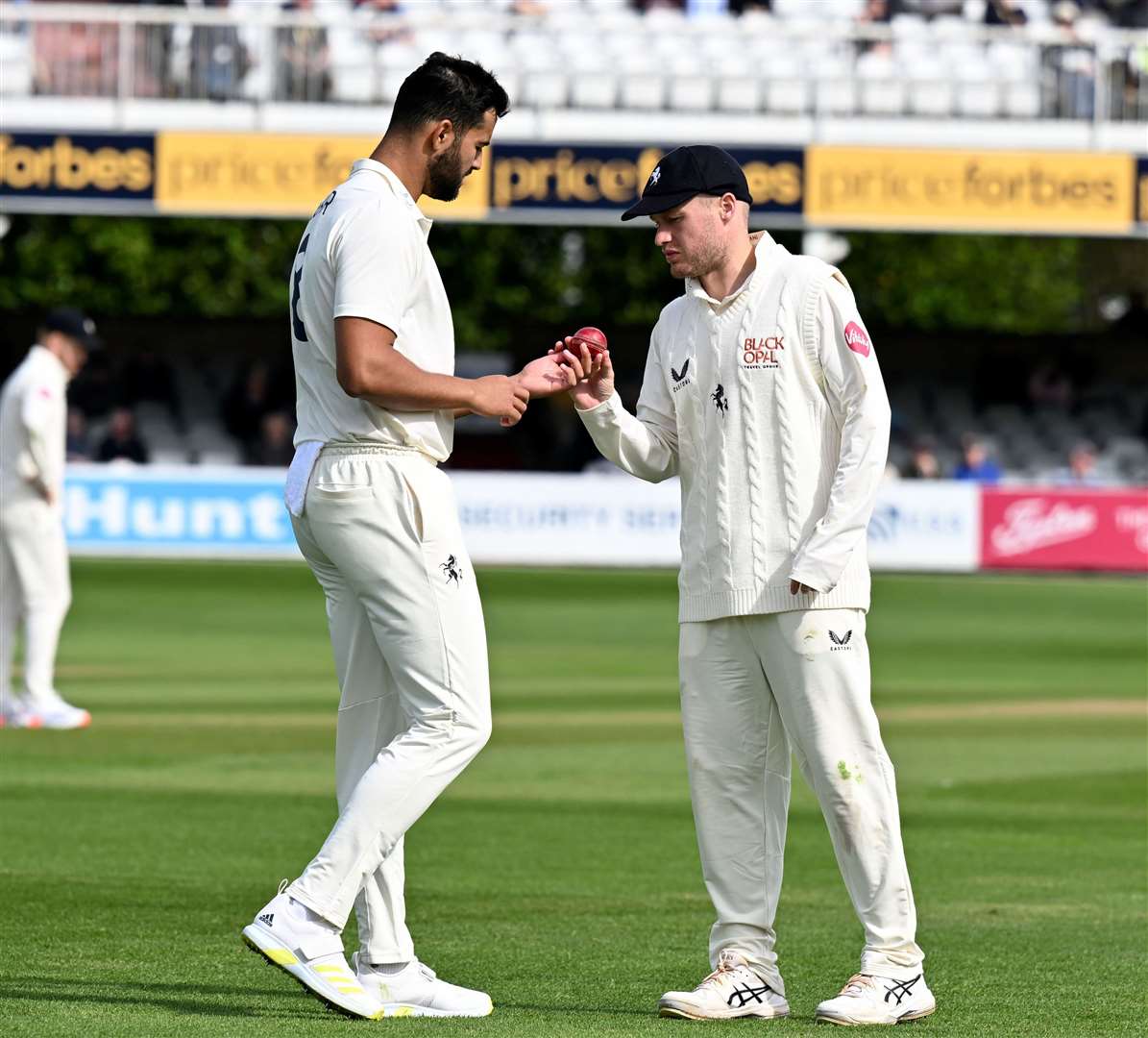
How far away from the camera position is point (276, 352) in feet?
127

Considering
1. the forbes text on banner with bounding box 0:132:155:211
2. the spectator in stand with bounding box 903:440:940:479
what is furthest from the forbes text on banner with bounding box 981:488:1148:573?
the forbes text on banner with bounding box 0:132:155:211

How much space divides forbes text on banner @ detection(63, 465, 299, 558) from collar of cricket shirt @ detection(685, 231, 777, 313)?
70.3ft

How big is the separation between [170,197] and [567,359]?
23587 mm

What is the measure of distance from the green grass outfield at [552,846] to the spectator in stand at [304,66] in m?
12.5

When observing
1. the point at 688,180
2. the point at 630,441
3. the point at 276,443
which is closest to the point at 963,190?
the point at 276,443

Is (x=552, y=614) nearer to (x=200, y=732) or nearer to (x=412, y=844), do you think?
(x=200, y=732)

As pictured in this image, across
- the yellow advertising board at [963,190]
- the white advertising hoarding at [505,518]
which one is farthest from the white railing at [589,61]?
the white advertising hoarding at [505,518]

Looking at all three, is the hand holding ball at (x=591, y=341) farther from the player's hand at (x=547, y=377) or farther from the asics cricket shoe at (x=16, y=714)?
the asics cricket shoe at (x=16, y=714)

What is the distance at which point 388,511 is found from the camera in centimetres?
547

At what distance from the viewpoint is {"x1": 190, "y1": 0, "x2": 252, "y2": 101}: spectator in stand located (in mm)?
28906

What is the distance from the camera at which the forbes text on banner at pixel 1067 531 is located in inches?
1086

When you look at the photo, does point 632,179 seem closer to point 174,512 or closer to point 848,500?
point 174,512

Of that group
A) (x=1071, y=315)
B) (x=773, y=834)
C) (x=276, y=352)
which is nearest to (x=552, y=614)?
(x=773, y=834)

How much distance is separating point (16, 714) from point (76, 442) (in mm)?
18910
